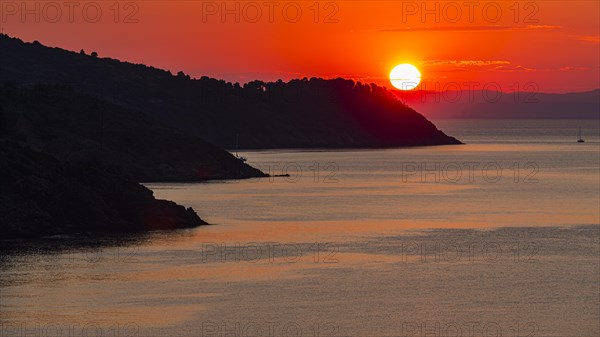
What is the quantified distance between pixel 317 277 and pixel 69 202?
25241 millimetres

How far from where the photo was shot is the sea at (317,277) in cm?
6200

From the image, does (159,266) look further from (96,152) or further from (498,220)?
(96,152)

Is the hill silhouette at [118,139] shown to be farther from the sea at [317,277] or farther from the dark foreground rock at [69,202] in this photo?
the dark foreground rock at [69,202]

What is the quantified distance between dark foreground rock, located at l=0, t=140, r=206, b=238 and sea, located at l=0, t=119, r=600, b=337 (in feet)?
7.26

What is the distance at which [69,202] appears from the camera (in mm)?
93938

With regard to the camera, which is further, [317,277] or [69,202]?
[69,202]

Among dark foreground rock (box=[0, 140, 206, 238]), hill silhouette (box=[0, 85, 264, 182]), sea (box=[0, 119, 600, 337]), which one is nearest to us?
sea (box=[0, 119, 600, 337])

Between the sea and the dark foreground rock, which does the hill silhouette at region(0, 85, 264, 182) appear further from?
the dark foreground rock

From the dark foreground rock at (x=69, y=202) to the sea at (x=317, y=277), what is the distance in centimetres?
221

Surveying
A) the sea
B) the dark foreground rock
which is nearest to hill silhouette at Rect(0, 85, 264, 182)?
the sea

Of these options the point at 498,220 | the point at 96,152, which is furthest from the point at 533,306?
the point at 96,152

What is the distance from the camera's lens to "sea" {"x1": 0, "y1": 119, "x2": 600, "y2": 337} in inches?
2441

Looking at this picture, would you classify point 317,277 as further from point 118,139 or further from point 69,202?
point 118,139

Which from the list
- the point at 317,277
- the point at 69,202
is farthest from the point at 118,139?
the point at 317,277
